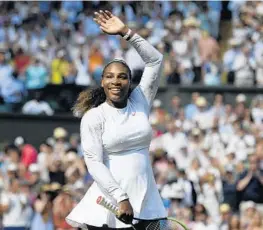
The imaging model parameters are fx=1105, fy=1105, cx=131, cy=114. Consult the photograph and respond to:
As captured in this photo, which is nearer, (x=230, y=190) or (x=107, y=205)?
(x=107, y=205)

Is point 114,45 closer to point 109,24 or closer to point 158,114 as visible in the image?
point 158,114

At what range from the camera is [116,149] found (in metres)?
7.37

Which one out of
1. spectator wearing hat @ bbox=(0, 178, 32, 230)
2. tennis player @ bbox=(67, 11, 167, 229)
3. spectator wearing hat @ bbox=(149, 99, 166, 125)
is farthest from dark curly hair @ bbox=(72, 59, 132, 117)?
spectator wearing hat @ bbox=(149, 99, 166, 125)

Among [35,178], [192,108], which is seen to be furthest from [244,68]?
[35,178]

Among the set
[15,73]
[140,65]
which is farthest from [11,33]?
[140,65]

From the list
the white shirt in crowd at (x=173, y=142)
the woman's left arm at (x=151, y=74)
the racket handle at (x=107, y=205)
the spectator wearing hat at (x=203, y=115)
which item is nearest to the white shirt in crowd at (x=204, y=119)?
the spectator wearing hat at (x=203, y=115)

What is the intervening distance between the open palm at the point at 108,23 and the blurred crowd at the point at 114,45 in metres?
11.3

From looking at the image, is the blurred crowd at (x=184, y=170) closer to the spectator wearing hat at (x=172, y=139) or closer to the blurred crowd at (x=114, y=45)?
the spectator wearing hat at (x=172, y=139)

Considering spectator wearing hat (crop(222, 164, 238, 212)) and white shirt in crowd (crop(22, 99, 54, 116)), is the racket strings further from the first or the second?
white shirt in crowd (crop(22, 99, 54, 116))

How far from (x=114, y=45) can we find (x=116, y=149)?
13175mm

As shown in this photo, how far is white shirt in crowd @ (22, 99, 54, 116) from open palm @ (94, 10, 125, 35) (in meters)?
12.3

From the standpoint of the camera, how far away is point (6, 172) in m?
16.5

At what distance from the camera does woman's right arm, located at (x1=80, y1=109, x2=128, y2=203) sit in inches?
282

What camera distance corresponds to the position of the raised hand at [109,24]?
24.6 ft
